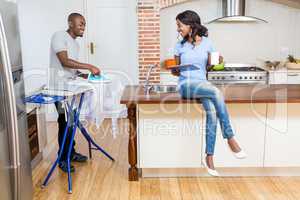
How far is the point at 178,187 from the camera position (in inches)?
126

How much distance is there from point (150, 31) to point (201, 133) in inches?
94.3

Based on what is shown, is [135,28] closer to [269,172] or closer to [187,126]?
[187,126]

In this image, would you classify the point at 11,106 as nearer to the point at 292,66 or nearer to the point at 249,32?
the point at 292,66

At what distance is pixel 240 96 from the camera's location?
3098mm

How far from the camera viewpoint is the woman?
2.84 m

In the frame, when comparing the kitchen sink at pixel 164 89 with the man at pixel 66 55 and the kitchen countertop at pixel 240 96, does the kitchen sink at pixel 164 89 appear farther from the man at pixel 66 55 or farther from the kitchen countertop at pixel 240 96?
the man at pixel 66 55

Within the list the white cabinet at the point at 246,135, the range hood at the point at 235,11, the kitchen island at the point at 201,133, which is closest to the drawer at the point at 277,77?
the range hood at the point at 235,11

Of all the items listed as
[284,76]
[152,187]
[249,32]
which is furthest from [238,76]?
[152,187]

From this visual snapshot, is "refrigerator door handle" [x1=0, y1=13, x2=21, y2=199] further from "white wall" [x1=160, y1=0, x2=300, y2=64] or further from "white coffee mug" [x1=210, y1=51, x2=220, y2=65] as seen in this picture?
"white wall" [x1=160, y1=0, x2=300, y2=64]

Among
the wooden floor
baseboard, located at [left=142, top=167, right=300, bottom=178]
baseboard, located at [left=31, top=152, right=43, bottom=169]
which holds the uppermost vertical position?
baseboard, located at [left=31, top=152, right=43, bottom=169]

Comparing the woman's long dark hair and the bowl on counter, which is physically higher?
the woman's long dark hair

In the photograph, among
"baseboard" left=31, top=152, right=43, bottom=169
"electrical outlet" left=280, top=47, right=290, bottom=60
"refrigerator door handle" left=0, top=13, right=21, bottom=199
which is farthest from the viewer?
"electrical outlet" left=280, top=47, right=290, bottom=60

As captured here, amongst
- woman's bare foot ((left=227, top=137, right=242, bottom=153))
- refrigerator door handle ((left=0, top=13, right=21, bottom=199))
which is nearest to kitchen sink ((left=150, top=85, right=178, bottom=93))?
woman's bare foot ((left=227, top=137, right=242, bottom=153))

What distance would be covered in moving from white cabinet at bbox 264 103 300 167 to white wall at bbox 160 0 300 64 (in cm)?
266
